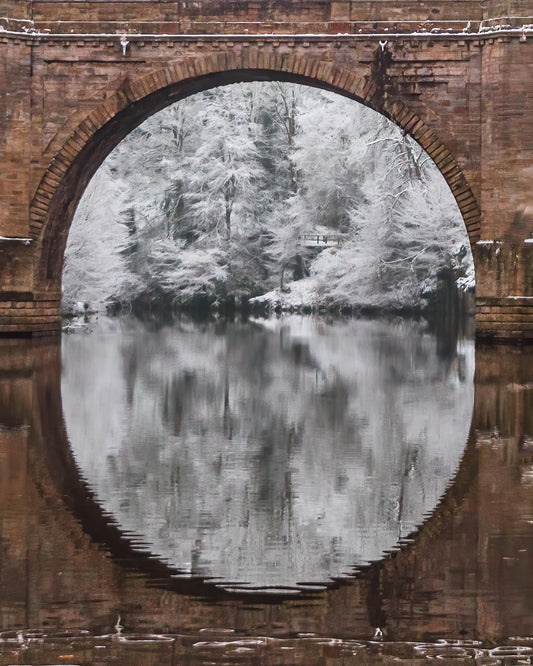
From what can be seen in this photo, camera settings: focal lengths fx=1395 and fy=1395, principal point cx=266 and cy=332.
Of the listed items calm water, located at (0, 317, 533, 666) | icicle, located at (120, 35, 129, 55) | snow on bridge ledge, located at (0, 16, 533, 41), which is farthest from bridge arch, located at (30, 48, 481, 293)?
calm water, located at (0, 317, 533, 666)

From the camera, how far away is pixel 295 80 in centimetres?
2961

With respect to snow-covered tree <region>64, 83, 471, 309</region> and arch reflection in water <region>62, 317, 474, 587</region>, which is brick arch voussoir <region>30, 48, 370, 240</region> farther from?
snow-covered tree <region>64, 83, 471, 309</region>

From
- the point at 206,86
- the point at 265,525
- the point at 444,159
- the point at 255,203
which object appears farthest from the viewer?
the point at 255,203

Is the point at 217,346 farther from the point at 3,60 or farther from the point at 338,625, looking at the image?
the point at 338,625

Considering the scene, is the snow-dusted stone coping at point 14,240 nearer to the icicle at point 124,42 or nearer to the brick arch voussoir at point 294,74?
the brick arch voussoir at point 294,74

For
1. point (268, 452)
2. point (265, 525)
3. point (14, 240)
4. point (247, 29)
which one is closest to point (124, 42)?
point (247, 29)

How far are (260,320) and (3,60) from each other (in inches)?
824

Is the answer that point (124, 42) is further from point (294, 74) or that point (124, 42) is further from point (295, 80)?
point (295, 80)

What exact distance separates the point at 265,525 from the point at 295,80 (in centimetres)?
2274

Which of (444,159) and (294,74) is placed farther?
(294,74)

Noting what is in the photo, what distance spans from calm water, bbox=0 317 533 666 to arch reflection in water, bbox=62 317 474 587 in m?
0.03

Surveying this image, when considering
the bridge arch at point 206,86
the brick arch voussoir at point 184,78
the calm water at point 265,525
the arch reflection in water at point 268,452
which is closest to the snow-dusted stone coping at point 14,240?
the bridge arch at point 206,86

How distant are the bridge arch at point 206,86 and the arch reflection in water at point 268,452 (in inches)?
223

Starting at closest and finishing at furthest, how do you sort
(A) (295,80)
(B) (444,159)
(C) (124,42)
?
(B) (444,159)
(C) (124,42)
(A) (295,80)
